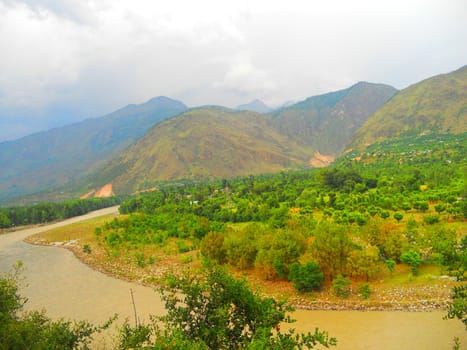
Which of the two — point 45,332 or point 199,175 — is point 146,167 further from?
point 45,332

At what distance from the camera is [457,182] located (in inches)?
2375

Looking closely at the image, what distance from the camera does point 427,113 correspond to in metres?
168

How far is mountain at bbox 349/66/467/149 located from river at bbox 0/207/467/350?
494 feet

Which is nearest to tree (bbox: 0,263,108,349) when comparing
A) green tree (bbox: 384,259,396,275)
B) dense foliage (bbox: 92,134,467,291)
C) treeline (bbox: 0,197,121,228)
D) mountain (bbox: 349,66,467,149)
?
dense foliage (bbox: 92,134,467,291)

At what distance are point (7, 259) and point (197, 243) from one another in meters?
34.0

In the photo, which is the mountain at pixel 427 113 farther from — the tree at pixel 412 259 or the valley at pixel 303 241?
the tree at pixel 412 259

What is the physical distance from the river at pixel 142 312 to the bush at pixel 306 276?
2.64 metres

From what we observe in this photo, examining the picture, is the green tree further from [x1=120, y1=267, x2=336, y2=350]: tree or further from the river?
[x1=120, y1=267, x2=336, y2=350]: tree

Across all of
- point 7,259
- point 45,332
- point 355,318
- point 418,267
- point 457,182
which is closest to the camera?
point 45,332

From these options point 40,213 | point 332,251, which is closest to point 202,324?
point 332,251

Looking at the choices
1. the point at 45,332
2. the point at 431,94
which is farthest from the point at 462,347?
the point at 431,94

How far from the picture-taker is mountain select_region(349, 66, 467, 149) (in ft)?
506

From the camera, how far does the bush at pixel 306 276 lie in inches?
1088

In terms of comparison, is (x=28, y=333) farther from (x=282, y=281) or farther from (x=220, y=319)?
(x=282, y=281)
